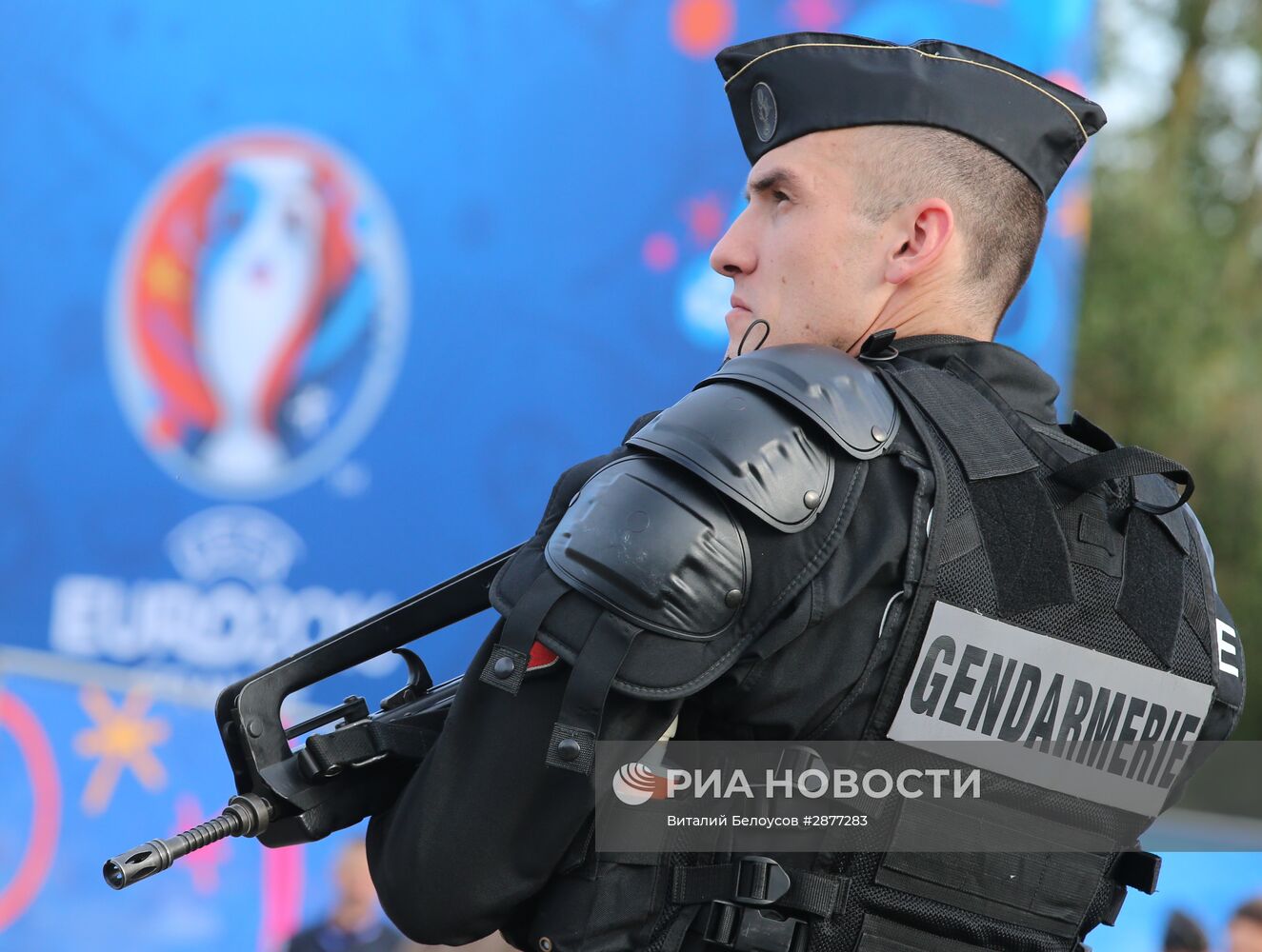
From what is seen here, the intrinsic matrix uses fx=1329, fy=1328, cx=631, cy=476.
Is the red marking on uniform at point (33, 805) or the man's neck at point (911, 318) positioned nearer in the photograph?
the man's neck at point (911, 318)

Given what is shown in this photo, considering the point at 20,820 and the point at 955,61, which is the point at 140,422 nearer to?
the point at 20,820

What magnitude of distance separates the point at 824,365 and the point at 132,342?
99.6 inches

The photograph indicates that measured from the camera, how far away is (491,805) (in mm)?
1218

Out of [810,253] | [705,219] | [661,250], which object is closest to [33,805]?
[661,250]

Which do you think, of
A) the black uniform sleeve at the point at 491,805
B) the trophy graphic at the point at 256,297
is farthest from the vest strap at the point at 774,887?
the trophy graphic at the point at 256,297

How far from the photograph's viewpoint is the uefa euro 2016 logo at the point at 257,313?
3258mm

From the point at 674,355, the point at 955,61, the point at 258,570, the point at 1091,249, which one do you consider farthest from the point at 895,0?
the point at 1091,249

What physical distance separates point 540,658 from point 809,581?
9.9 inches

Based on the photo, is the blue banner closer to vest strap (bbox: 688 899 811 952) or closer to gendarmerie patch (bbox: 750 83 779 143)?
gendarmerie patch (bbox: 750 83 779 143)

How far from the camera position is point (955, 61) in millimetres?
1509

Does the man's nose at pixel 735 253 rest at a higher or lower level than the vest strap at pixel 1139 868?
higher

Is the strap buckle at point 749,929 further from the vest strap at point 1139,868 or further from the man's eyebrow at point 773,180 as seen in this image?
the man's eyebrow at point 773,180

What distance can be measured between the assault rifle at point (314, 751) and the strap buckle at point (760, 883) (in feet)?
1.43

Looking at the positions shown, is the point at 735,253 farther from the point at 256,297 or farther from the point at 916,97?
the point at 256,297
